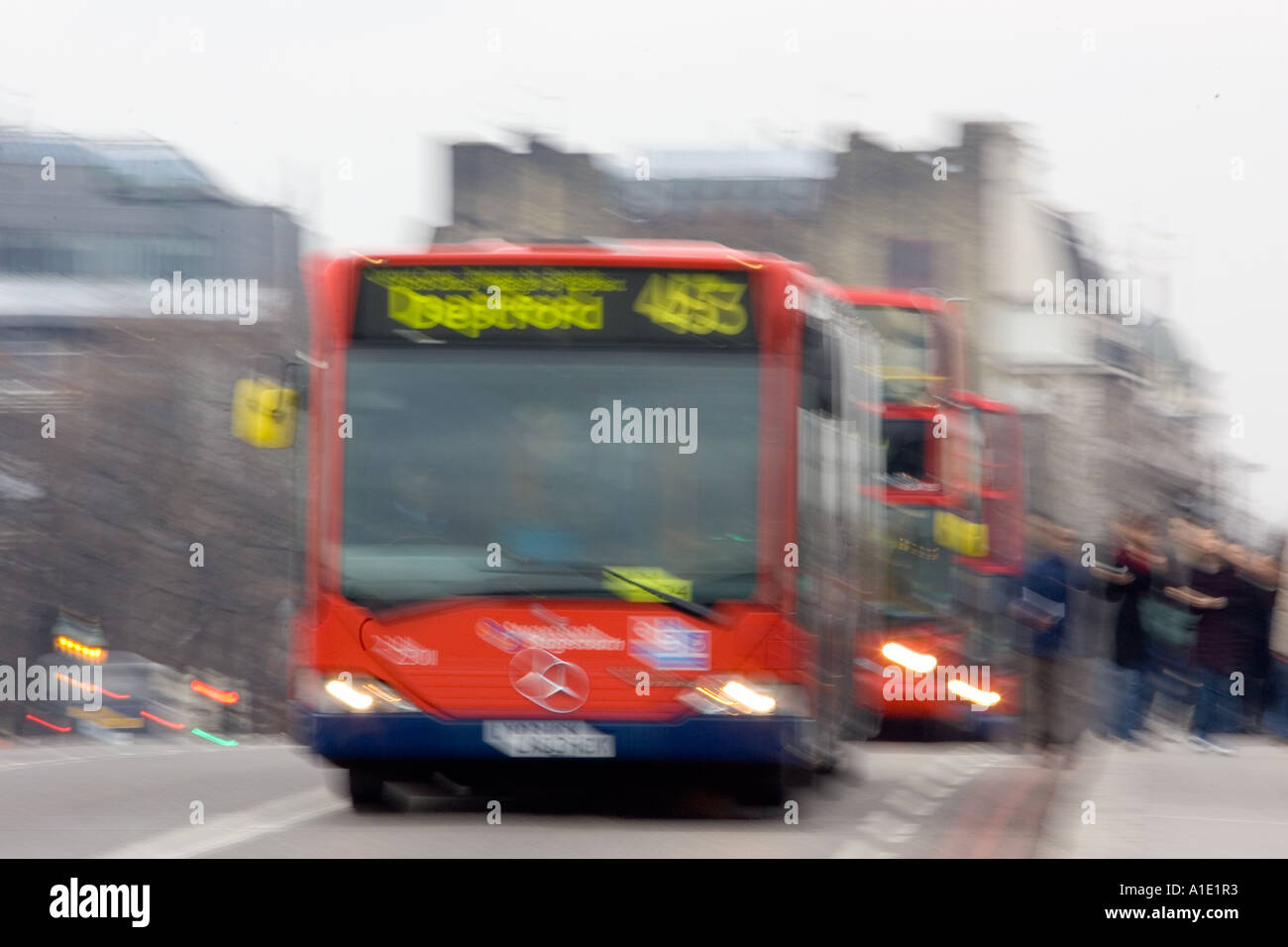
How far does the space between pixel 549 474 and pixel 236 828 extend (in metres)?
2.24

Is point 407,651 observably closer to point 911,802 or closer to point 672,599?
point 672,599

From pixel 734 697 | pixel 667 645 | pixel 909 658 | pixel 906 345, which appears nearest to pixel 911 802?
pixel 734 697

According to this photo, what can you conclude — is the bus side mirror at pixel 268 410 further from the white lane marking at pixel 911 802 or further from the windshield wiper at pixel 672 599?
the white lane marking at pixel 911 802

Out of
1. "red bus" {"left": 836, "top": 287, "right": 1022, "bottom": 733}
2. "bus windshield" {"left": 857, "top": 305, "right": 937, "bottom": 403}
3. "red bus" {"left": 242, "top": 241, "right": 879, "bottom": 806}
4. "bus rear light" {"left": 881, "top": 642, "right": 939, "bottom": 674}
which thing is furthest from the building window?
"red bus" {"left": 242, "top": 241, "right": 879, "bottom": 806}

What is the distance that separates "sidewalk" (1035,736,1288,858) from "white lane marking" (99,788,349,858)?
3.58 metres

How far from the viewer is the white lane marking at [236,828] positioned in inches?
415

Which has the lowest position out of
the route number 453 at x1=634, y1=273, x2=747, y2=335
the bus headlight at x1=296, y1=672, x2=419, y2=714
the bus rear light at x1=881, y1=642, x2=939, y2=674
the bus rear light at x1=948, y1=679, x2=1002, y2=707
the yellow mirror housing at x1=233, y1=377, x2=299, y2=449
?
the bus rear light at x1=948, y1=679, x2=1002, y2=707

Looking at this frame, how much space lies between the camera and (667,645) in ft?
40.0

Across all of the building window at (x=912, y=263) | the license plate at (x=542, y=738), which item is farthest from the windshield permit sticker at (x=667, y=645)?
the building window at (x=912, y=263)

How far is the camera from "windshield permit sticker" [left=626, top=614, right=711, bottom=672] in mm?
12172

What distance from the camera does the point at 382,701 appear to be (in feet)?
40.3

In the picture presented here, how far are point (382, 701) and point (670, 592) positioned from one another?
1.51 m

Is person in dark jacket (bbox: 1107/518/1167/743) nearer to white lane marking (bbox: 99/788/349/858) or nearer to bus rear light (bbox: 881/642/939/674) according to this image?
bus rear light (bbox: 881/642/939/674)
